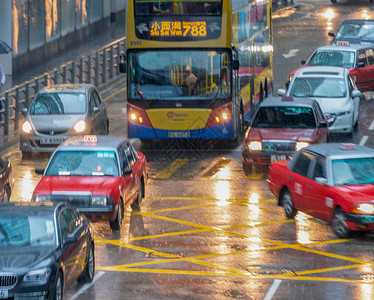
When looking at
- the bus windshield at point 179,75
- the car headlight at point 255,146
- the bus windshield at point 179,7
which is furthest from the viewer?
the bus windshield at point 179,75

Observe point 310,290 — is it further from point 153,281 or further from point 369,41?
point 369,41

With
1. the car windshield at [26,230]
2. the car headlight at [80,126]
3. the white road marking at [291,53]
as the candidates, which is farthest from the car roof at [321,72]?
the car windshield at [26,230]

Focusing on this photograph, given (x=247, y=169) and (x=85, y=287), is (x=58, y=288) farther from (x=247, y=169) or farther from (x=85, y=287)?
(x=247, y=169)

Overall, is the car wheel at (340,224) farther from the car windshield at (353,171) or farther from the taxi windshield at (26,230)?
the taxi windshield at (26,230)

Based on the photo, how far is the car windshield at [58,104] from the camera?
25484 millimetres

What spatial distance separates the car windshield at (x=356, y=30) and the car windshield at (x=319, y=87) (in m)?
13.2

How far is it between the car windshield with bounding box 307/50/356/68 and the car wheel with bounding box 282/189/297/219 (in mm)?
16065

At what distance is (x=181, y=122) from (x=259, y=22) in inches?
273

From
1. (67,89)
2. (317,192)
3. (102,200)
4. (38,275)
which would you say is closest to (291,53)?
(67,89)

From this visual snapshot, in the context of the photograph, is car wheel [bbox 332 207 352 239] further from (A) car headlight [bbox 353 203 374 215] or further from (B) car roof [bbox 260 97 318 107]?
(B) car roof [bbox 260 97 318 107]

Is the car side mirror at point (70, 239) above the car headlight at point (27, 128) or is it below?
above

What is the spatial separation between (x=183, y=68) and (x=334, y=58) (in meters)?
11.3

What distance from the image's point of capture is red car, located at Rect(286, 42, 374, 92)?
34469 mm

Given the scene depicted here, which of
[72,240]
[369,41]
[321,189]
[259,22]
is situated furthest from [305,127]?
[369,41]
